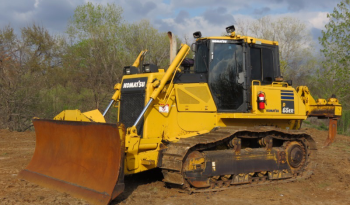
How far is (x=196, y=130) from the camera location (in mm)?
7672

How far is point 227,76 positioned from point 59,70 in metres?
17.5

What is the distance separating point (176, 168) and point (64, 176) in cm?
210

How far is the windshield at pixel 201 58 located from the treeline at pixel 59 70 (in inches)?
316

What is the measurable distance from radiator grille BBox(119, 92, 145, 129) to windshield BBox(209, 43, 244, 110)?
1.43m

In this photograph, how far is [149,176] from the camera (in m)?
8.52

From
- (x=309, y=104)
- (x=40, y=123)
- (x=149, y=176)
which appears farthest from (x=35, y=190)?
(x=309, y=104)

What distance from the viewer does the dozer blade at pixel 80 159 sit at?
6207 millimetres

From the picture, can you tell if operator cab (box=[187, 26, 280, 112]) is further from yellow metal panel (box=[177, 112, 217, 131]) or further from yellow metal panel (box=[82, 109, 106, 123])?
yellow metal panel (box=[82, 109, 106, 123])

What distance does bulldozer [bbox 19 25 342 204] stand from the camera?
6.79 m

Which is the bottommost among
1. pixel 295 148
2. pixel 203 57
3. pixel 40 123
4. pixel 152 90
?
pixel 295 148

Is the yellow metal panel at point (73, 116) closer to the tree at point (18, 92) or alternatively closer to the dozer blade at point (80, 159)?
the dozer blade at point (80, 159)

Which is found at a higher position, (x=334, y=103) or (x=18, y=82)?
(x=18, y=82)

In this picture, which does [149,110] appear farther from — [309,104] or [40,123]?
[309,104]

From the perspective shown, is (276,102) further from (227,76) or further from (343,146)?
(343,146)
